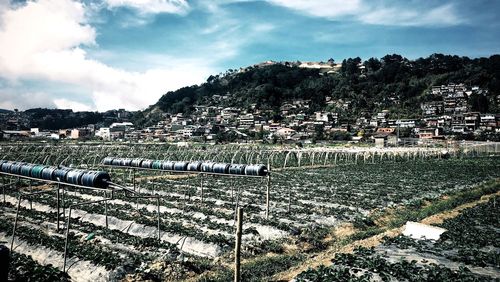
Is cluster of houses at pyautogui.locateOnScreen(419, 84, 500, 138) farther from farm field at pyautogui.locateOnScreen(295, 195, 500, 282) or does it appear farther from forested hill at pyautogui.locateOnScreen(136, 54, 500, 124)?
farm field at pyautogui.locateOnScreen(295, 195, 500, 282)

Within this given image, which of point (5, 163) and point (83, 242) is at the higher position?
point (5, 163)

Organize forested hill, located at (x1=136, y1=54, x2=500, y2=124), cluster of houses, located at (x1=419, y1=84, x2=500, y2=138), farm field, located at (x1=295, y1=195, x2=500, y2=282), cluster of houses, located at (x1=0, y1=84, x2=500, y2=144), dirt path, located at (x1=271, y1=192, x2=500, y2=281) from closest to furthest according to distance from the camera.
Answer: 1. farm field, located at (x1=295, y1=195, x2=500, y2=282)
2. dirt path, located at (x1=271, y1=192, x2=500, y2=281)
3. cluster of houses, located at (x1=419, y1=84, x2=500, y2=138)
4. cluster of houses, located at (x1=0, y1=84, x2=500, y2=144)
5. forested hill, located at (x1=136, y1=54, x2=500, y2=124)

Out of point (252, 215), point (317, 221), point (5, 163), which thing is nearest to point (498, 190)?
point (317, 221)

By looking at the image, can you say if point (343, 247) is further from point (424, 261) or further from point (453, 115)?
point (453, 115)

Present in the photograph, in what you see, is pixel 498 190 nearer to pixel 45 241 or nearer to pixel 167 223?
pixel 167 223

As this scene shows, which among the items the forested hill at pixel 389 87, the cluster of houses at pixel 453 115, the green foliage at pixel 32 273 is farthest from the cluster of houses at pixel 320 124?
the green foliage at pixel 32 273

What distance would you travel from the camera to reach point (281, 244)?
47.6 ft

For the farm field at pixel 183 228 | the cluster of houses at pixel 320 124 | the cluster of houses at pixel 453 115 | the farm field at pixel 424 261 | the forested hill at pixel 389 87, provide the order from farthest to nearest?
the forested hill at pixel 389 87
the cluster of houses at pixel 320 124
the cluster of houses at pixel 453 115
the farm field at pixel 183 228
the farm field at pixel 424 261

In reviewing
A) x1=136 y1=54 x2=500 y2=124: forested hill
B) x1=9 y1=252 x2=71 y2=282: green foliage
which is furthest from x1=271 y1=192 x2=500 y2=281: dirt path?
x1=136 y1=54 x2=500 y2=124: forested hill

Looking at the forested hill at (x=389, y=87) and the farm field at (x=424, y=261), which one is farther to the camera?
the forested hill at (x=389, y=87)

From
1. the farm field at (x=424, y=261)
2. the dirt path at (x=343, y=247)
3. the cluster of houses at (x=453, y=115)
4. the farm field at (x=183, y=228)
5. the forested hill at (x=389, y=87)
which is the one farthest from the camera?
the forested hill at (x=389, y=87)

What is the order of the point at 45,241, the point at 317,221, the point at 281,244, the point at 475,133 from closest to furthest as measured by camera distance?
1. the point at 45,241
2. the point at 281,244
3. the point at 317,221
4. the point at 475,133

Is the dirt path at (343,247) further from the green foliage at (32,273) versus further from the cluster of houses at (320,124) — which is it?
the cluster of houses at (320,124)

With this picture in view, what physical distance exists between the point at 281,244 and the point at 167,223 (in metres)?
5.56
